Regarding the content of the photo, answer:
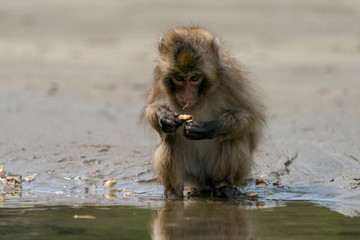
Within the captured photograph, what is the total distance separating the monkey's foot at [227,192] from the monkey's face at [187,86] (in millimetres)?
965

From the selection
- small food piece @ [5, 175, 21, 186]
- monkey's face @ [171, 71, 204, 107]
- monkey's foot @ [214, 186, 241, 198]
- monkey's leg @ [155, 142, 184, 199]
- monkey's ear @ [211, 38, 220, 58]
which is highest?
monkey's ear @ [211, 38, 220, 58]

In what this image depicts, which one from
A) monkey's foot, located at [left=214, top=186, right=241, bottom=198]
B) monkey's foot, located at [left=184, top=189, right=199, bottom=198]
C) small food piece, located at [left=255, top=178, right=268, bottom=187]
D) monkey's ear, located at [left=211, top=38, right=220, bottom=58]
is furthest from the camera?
small food piece, located at [left=255, top=178, right=268, bottom=187]

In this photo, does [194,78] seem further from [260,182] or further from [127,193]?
[260,182]

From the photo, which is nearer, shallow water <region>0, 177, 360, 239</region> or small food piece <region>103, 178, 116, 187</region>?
shallow water <region>0, 177, 360, 239</region>

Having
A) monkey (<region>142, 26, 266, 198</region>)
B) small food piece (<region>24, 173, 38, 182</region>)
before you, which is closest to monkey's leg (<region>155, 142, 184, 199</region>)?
monkey (<region>142, 26, 266, 198</region>)

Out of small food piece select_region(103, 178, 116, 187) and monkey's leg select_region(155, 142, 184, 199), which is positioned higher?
monkey's leg select_region(155, 142, 184, 199)

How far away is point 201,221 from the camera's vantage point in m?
6.33

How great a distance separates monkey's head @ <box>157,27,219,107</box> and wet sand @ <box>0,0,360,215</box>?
3.88ft

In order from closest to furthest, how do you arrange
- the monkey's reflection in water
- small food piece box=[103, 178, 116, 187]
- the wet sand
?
the monkey's reflection in water
small food piece box=[103, 178, 116, 187]
the wet sand

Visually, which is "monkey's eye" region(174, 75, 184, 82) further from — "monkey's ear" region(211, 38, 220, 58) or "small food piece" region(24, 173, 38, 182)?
"small food piece" region(24, 173, 38, 182)

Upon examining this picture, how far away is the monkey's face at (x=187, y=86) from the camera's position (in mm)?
7070

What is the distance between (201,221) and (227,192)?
1256mm

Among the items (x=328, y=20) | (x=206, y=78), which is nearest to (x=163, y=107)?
(x=206, y=78)

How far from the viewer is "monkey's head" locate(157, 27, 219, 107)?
23.2ft
